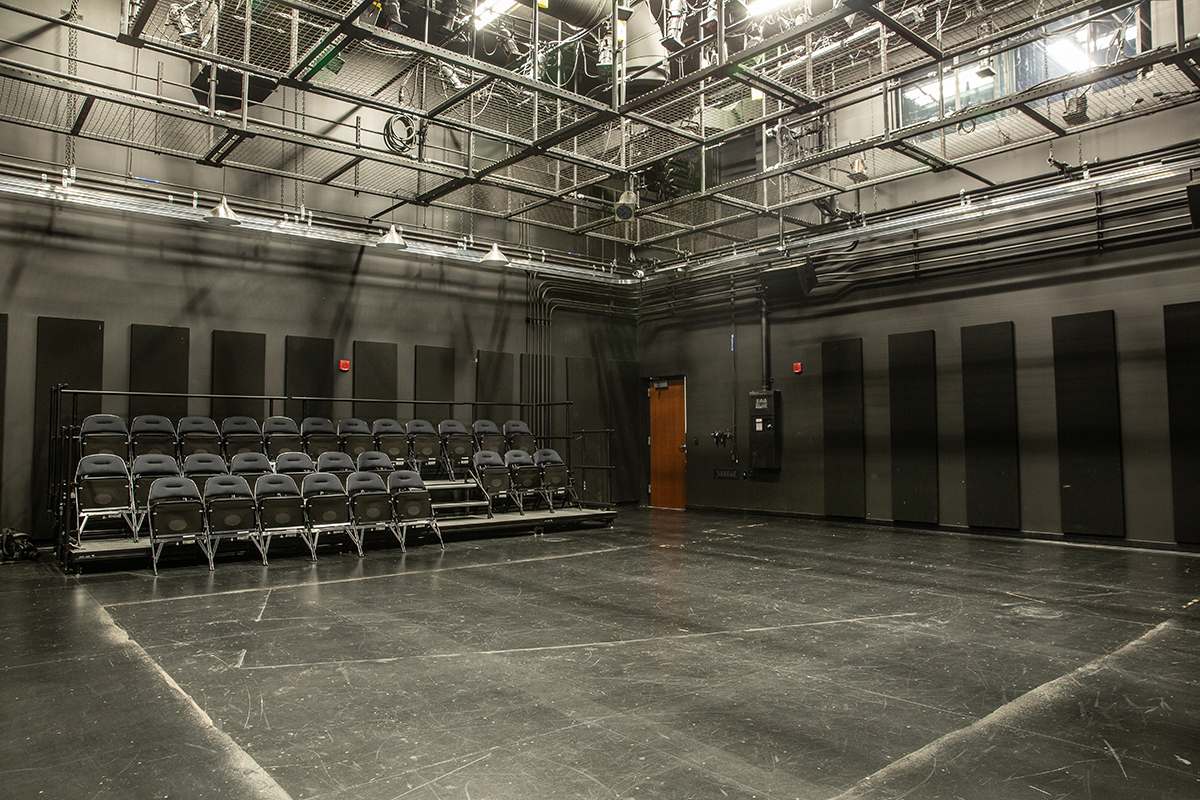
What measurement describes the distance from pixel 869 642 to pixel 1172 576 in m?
4.02

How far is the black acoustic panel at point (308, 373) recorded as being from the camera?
33.0 feet

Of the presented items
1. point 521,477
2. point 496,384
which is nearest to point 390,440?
point 521,477

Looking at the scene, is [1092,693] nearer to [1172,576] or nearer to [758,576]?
[758,576]

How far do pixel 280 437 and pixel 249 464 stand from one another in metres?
0.94

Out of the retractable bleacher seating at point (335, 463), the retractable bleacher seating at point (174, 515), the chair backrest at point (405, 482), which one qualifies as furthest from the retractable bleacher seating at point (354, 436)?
the retractable bleacher seating at point (174, 515)

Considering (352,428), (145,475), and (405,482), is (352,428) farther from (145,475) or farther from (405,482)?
(145,475)

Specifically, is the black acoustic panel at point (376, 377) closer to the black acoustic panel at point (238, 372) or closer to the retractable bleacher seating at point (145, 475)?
the black acoustic panel at point (238, 372)

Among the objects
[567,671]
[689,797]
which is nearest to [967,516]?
[567,671]

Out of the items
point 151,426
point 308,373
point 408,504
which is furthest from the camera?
point 308,373

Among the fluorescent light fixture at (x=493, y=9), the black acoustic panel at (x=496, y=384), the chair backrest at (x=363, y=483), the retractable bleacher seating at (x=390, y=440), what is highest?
the fluorescent light fixture at (x=493, y=9)

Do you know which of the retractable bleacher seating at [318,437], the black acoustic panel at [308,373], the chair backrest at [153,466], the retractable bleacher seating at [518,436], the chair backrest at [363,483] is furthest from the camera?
the retractable bleacher seating at [518,436]

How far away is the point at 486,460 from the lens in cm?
990

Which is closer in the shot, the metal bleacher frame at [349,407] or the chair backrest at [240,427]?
the metal bleacher frame at [349,407]

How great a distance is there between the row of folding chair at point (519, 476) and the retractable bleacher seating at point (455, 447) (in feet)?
1.61
